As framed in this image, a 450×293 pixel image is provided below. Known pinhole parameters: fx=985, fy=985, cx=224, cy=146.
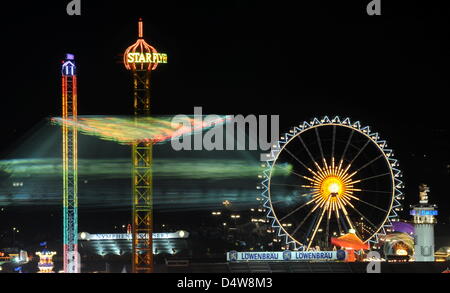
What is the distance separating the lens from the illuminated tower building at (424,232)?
6234cm

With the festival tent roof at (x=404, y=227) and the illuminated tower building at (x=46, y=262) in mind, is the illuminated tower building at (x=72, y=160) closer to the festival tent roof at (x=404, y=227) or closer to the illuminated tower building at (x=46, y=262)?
the illuminated tower building at (x=46, y=262)

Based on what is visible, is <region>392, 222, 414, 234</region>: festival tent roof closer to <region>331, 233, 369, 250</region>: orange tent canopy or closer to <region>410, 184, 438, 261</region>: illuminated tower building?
<region>410, 184, 438, 261</region>: illuminated tower building

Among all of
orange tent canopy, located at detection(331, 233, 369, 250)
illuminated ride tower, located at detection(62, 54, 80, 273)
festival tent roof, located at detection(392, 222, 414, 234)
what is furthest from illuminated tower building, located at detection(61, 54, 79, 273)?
festival tent roof, located at detection(392, 222, 414, 234)

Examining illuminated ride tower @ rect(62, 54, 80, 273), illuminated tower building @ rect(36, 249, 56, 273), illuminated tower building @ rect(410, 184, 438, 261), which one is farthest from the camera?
illuminated tower building @ rect(410, 184, 438, 261)

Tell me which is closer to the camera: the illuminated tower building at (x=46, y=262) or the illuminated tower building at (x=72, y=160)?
the illuminated tower building at (x=72, y=160)

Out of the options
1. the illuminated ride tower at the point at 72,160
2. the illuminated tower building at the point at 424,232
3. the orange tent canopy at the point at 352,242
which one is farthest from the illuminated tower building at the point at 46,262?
the illuminated tower building at the point at 424,232

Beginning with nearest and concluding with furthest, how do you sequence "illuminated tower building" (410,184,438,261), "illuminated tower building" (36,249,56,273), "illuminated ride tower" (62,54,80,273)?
"illuminated ride tower" (62,54,80,273)
"illuminated tower building" (36,249,56,273)
"illuminated tower building" (410,184,438,261)

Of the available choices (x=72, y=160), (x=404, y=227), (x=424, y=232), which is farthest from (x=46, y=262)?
(x=404, y=227)

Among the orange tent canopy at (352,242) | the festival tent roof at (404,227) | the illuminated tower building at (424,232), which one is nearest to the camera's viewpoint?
the orange tent canopy at (352,242)

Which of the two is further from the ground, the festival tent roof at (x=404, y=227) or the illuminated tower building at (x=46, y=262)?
the festival tent roof at (x=404, y=227)

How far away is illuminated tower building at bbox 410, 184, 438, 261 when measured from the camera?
6234 centimetres

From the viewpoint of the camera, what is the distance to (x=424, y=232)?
62.5m
